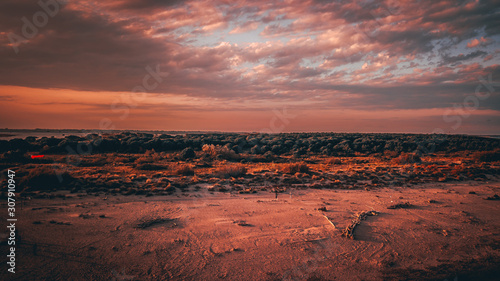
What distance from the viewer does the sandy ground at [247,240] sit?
6047 millimetres

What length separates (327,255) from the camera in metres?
6.90

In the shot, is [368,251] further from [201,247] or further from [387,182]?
[387,182]

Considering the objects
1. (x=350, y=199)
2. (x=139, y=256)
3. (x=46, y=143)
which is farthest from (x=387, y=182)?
(x=46, y=143)

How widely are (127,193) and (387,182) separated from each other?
15.7 m

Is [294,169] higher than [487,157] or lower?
lower

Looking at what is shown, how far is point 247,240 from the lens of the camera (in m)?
7.62

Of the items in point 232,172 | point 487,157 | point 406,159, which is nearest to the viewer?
point 232,172

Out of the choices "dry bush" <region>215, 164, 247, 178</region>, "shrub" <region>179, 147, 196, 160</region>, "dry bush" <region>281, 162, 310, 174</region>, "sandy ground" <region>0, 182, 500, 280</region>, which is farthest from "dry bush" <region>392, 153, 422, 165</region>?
"shrub" <region>179, 147, 196, 160</region>

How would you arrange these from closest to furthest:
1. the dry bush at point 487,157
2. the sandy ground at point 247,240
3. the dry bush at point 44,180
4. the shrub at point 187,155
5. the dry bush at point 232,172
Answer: the sandy ground at point 247,240 < the dry bush at point 44,180 < the dry bush at point 232,172 < the dry bush at point 487,157 < the shrub at point 187,155

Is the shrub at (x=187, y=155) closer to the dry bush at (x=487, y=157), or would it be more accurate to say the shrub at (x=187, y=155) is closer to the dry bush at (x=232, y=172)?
the dry bush at (x=232, y=172)

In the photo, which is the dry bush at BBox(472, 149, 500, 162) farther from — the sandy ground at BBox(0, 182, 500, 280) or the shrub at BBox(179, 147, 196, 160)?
the shrub at BBox(179, 147, 196, 160)

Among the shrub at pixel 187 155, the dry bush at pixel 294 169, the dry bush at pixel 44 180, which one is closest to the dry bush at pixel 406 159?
the dry bush at pixel 294 169

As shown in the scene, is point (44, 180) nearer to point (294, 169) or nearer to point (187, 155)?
point (294, 169)

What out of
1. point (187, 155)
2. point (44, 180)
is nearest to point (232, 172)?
point (44, 180)
